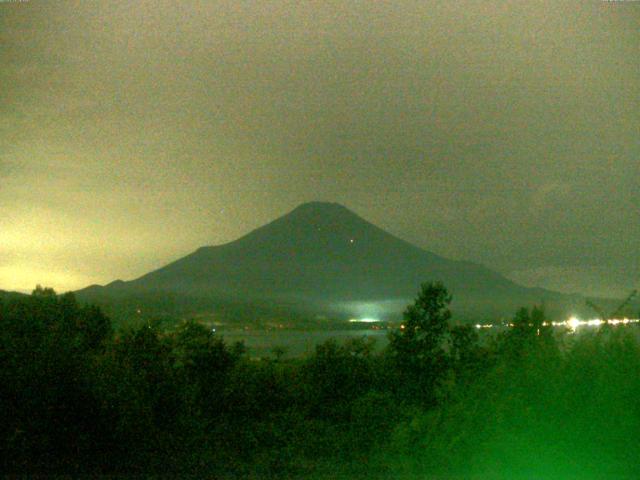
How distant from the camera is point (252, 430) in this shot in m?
11.6

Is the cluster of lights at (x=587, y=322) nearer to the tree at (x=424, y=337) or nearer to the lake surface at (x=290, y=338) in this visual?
the tree at (x=424, y=337)

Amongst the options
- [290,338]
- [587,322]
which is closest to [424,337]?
[587,322]

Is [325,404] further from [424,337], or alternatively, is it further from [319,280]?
[319,280]

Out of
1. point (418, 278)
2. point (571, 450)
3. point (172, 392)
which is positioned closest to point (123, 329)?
point (172, 392)

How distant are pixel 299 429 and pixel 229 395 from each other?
203cm

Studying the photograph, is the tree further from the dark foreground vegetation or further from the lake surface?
the lake surface

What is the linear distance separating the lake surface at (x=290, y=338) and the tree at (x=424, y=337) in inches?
36.9

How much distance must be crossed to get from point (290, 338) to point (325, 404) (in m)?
10.1

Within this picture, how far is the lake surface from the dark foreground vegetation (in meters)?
1.31

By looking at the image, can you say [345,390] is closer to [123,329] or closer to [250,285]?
[123,329]

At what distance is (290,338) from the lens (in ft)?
77.7

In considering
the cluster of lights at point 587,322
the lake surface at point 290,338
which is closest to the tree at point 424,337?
the lake surface at point 290,338

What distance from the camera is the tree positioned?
13.4m

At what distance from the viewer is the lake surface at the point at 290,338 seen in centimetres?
1578
